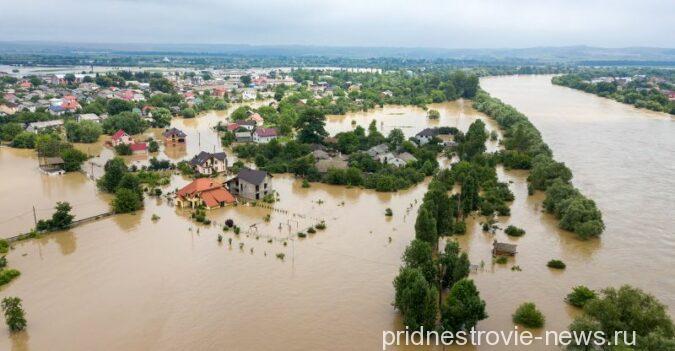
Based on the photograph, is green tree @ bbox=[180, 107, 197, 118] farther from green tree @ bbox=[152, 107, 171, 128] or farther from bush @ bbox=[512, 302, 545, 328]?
bush @ bbox=[512, 302, 545, 328]

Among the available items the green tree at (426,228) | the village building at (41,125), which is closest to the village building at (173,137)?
the village building at (41,125)

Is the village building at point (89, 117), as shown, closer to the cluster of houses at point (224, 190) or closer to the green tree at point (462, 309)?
the cluster of houses at point (224, 190)

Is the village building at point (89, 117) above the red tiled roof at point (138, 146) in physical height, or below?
above

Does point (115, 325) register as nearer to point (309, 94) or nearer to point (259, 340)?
point (259, 340)

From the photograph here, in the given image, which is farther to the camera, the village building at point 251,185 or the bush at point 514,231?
the village building at point 251,185

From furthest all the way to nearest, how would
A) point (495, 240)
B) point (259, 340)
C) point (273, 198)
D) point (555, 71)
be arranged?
point (555, 71) → point (273, 198) → point (495, 240) → point (259, 340)

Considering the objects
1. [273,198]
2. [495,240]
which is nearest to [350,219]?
[273,198]

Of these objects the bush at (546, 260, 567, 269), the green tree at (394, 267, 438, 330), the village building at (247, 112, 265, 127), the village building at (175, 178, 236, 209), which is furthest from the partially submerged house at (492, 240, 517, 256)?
the village building at (247, 112, 265, 127)
